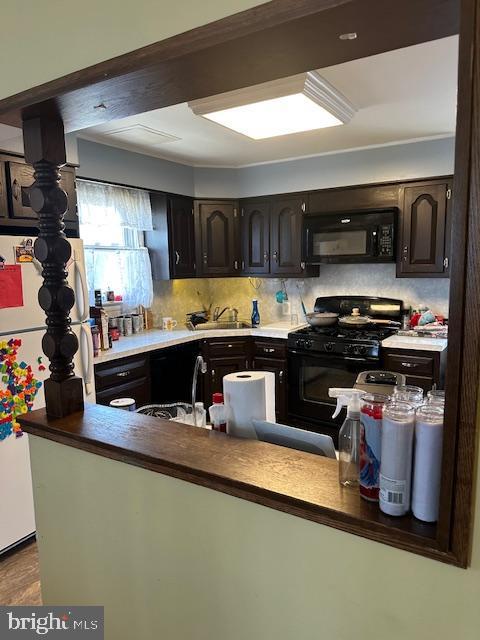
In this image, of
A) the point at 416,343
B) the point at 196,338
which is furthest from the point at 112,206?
the point at 416,343

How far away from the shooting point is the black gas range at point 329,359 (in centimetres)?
353

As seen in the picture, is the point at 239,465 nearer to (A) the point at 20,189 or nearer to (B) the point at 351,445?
(B) the point at 351,445

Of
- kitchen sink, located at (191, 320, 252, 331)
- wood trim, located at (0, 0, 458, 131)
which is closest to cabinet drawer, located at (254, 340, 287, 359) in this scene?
kitchen sink, located at (191, 320, 252, 331)

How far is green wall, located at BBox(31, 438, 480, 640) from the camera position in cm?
90

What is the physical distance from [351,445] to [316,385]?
2840mm

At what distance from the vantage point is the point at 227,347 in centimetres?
411

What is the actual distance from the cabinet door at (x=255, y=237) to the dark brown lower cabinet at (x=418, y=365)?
4.88ft

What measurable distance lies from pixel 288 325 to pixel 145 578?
3148 millimetres

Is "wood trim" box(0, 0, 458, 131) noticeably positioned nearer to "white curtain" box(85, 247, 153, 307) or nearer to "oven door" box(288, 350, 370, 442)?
"white curtain" box(85, 247, 153, 307)

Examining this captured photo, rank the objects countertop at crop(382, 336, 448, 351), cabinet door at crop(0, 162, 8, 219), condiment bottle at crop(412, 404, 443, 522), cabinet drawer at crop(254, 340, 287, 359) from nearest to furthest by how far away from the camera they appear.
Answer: condiment bottle at crop(412, 404, 443, 522) < cabinet door at crop(0, 162, 8, 219) < countertop at crop(382, 336, 448, 351) < cabinet drawer at crop(254, 340, 287, 359)

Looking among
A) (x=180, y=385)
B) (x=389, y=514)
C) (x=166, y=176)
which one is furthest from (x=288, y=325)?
(x=389, y=514)

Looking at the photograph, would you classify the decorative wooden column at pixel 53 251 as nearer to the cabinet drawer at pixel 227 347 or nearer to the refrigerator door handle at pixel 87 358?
the refrigerator door handle at pixel 87 358

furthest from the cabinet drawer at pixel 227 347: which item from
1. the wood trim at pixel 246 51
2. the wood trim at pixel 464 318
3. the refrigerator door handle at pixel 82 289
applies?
the wood trim at pixel 464 318

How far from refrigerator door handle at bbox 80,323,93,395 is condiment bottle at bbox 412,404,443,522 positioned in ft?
7.28
